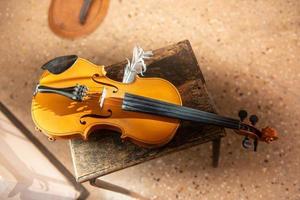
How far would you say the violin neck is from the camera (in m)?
1.69

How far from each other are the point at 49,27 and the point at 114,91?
4.61 ft

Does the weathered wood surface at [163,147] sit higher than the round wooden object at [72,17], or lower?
lower

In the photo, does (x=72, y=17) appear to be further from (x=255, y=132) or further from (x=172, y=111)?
(x=255, y=132)

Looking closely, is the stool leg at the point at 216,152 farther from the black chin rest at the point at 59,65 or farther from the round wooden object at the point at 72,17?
the round wooden object at the point at 72,17

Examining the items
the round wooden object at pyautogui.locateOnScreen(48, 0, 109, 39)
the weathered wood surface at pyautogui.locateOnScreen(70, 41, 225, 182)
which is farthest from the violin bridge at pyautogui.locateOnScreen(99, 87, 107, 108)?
the round wooden object at pyautogui.locateOnScreen(48, 0, 109, 39)

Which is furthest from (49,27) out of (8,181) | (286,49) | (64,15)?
(286,49)

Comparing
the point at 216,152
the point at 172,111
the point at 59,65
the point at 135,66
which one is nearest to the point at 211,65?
the point at 216,152

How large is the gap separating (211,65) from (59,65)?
3.72ft

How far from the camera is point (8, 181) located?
5.90 feet

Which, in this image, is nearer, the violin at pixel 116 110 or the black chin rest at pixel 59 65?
the violin at pixel 116 110

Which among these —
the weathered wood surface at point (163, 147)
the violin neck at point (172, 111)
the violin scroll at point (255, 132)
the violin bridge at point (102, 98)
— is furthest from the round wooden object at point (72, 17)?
the violin scroll at point (255, 132)

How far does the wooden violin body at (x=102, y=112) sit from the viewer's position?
1717 millimetres

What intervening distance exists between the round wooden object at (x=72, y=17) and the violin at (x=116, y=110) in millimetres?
1103

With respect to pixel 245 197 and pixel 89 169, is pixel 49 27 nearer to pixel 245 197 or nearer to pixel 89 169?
pixel 89 169
